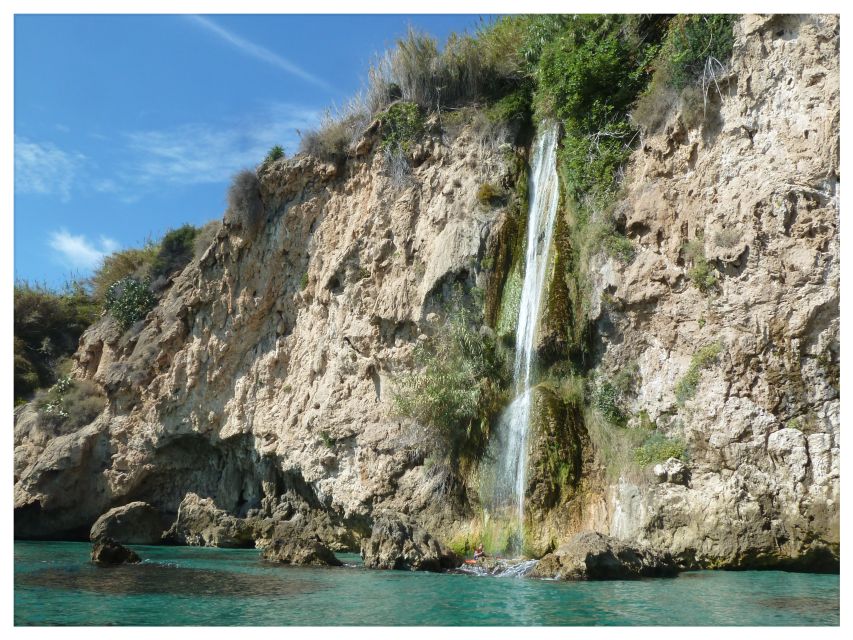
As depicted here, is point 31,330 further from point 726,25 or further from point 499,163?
point 726,25

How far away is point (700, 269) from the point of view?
14.8m

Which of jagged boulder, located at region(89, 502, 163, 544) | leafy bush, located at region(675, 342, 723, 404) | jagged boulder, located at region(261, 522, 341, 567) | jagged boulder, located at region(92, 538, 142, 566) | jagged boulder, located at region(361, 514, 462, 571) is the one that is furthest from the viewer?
jagged boulder, located at region(89, 502, 163, 544)

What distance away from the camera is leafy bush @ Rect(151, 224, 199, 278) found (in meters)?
31.5

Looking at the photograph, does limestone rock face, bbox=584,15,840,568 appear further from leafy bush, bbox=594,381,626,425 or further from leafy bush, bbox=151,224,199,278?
leafy bush, bbox=151,224,199,278

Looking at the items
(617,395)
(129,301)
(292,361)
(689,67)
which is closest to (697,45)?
(689,67)

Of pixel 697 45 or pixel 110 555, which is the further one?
pixel 110 555

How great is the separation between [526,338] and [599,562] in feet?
20.6

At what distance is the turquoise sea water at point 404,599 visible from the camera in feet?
30.0

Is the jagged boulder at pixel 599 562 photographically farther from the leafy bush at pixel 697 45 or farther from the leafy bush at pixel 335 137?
the leafy bush at pixel 335 137

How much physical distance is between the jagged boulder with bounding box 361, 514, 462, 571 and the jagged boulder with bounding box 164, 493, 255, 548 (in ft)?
26.7

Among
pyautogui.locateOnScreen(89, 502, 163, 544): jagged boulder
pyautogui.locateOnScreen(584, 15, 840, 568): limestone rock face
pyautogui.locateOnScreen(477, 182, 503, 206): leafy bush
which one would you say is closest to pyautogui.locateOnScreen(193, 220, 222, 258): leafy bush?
pyautogui.locateOnScreen(89, 502, 163, 544): jagged boulder

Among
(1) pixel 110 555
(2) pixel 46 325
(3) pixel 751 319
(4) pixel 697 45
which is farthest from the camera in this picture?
(2) pixel 46 325

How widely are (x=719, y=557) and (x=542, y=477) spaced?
355 cm

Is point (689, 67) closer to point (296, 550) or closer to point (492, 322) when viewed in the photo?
point (492, 322)
